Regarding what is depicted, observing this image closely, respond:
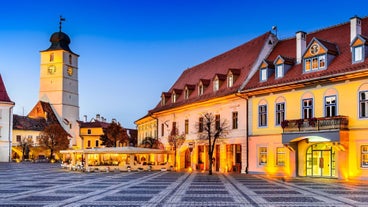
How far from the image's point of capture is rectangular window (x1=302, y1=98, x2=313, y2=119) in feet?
113

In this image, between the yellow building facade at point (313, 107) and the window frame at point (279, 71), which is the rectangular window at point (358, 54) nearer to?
the yellow building facade at point (313, 107)

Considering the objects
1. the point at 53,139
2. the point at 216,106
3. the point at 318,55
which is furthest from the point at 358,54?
the point at 53,139

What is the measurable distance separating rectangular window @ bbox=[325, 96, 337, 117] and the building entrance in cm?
205

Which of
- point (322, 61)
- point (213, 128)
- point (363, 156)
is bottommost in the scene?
point (363, 156)

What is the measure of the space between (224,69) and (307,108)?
15.2m

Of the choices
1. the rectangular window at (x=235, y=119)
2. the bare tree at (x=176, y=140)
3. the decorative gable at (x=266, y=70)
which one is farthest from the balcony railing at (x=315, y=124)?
the bare tree at (x=176, y=140)

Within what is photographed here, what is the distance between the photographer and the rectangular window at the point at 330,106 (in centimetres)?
3288

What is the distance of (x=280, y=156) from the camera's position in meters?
37.2

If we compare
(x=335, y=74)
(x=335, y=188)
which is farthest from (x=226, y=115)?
(x=335, y=188)

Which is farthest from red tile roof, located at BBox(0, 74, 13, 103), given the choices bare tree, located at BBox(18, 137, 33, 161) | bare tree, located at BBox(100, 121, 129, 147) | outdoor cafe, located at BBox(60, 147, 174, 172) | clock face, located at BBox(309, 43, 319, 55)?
clock face, located at BBox(309, 43, 319, 55)

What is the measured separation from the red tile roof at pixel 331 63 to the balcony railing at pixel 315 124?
9.05ft

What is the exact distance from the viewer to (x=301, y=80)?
34.6 metres

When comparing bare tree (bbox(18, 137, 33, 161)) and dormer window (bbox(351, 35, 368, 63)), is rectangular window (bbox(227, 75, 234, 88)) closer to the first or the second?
dormer window (bbox(351, 35, 368, 63))

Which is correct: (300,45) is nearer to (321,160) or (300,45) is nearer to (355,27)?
(355,27)
